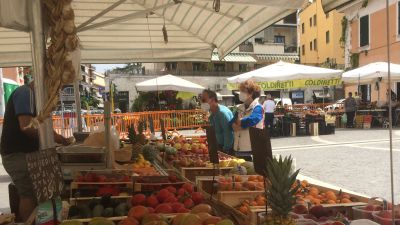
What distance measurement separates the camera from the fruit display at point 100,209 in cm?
272

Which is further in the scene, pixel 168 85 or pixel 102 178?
pixel 168 85

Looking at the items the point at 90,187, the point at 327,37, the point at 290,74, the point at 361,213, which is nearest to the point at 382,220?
the point at 361,213

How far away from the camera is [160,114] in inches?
766

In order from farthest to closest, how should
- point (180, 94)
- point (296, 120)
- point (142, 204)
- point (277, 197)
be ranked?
point (180, 94) < point (296, 120) < point (142, 204) < point (277, 197)

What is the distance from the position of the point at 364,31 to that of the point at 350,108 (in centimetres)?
994

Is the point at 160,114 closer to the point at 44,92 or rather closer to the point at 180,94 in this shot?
the point at 180,94

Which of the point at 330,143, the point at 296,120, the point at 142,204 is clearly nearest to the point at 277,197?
the point at 142,204

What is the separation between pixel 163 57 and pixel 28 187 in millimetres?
3680

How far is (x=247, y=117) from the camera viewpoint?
5.50m

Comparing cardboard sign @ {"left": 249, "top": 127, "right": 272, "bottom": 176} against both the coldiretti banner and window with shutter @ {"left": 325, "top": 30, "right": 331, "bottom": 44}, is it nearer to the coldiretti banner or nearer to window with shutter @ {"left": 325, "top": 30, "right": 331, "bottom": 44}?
the coldiretti banner

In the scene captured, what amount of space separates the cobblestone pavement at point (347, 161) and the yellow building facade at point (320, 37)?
27577 mm

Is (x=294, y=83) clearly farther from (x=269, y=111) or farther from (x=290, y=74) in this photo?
(x=269, y=111)

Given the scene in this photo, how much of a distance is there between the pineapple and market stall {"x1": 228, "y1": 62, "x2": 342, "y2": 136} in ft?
40.5

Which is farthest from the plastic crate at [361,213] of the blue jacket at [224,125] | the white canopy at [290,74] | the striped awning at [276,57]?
the striped awning at [276,57]
